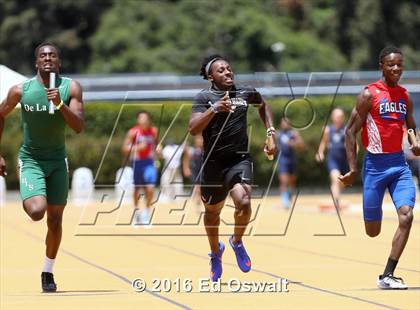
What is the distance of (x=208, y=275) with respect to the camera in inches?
519

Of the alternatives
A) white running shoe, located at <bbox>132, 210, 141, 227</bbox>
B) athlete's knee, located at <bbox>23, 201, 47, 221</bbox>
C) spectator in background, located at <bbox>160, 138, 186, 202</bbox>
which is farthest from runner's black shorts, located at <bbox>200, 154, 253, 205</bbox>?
spectator in background, located at <bbox>160, 138, 186, 202</bbox>

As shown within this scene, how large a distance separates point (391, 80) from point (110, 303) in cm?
400

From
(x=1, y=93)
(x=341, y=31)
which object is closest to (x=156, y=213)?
(x=1, y=93)

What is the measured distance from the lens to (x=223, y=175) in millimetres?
11922

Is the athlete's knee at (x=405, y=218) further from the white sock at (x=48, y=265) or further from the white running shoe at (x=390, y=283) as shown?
the white sock at (x=48, y=265)

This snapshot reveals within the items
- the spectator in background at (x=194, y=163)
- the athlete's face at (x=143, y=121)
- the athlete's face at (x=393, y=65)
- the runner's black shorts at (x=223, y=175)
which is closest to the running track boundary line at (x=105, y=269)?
the runner's black shorts at (x=223, y=175)

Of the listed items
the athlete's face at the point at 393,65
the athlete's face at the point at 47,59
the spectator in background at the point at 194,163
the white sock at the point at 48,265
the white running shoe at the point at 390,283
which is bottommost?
the white running shoe at the point at 390,283

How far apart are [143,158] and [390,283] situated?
12193 mm

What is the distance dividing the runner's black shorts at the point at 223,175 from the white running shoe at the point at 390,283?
1787 millimetres

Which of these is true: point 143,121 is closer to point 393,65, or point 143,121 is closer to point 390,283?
point 393,65

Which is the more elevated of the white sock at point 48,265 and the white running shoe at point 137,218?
the white running shoe at point 137,218

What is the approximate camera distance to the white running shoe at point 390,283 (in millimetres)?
11219

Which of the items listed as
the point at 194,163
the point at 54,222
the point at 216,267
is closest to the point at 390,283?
the point at 216,267

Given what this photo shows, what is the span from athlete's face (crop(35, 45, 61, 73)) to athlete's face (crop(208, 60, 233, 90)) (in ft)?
5.69
